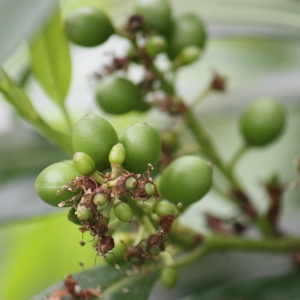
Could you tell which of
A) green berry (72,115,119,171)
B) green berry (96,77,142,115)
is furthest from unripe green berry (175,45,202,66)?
green berry (72,115,119,171)

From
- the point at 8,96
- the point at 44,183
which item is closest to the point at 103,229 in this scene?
the point at 44,183

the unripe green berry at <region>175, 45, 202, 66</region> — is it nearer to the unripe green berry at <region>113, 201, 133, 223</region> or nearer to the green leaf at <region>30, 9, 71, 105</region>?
the green leaf at <region>30, 9, 71, 105</region>

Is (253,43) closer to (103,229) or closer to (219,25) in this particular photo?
(219,25)

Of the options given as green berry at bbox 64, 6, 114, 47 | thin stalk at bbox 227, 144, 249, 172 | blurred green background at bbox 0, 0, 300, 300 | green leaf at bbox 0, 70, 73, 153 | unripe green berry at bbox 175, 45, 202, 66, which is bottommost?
thin stalk at bbox 227, 144, 249, 172

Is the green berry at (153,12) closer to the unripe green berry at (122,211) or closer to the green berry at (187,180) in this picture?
the green berry at (187,180)

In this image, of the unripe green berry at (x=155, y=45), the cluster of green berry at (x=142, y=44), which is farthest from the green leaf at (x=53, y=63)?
the unripe green berry at (x=155, y=45)

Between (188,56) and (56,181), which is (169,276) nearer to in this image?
(56,181)
